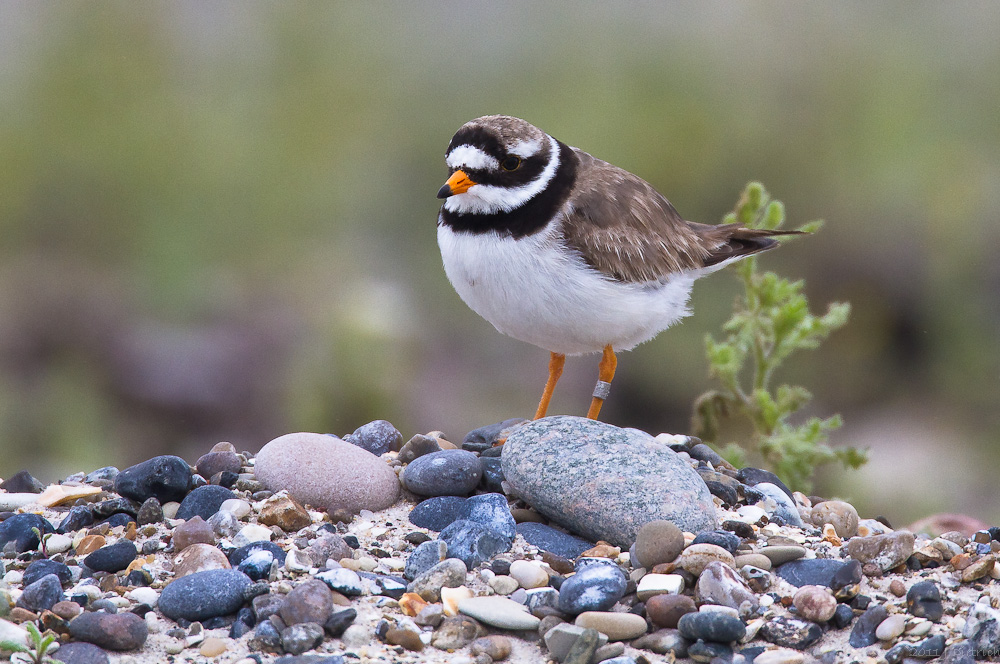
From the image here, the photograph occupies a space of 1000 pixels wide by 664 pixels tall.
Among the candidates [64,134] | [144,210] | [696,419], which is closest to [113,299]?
[144,210]

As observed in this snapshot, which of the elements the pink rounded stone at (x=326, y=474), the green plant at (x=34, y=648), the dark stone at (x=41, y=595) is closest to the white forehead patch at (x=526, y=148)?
the pink rounded stone at (x=326, y=474)

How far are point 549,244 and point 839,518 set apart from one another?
1624mm

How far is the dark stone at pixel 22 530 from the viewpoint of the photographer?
379 cm

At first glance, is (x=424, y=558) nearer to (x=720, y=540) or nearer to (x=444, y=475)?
(x=444, y=475)

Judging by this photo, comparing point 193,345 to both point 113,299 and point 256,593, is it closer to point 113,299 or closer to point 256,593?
point 113,299

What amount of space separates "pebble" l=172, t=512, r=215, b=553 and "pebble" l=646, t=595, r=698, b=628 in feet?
5.17

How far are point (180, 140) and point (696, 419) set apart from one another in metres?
4.71

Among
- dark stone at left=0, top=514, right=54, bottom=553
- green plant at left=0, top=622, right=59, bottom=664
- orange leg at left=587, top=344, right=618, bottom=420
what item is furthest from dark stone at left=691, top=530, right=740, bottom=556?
dark stone at left=0, top=514, right=54, bottom=553

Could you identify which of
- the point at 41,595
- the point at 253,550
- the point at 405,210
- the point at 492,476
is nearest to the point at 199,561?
the point at 253,550

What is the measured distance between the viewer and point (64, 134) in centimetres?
779

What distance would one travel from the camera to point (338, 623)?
3184 mm

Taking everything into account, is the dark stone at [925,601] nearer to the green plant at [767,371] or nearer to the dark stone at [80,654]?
the green plant at [767,371]

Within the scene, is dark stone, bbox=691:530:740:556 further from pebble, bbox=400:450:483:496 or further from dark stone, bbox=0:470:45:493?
dark stone, bbox=0:470:45:493

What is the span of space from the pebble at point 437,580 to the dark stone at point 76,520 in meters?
1.33
